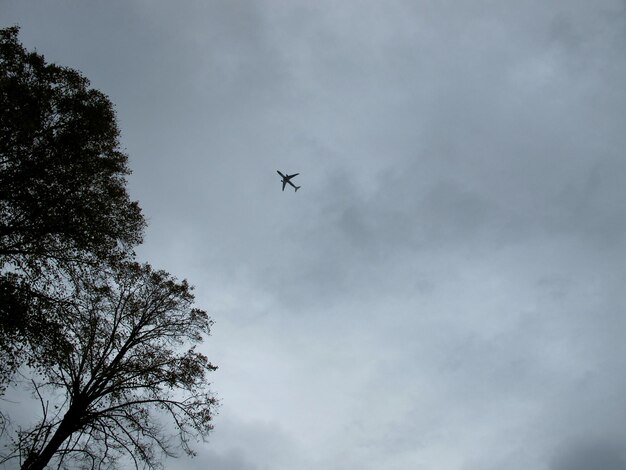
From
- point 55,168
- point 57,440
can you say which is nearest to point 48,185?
point 55,168

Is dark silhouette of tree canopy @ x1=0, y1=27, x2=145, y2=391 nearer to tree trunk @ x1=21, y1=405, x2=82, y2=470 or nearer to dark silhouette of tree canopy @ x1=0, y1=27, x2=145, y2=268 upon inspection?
dark silhouette of tree canopy @ x1=0, y1=27, x2=145, y2=268

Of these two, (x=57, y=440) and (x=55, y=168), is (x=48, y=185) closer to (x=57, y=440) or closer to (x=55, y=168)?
(x=55, y=168)

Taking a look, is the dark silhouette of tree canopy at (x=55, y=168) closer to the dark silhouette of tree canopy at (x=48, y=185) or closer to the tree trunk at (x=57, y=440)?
the dark silhouette of tree canopy at (x=48, y=185)

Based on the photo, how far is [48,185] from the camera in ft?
29.1

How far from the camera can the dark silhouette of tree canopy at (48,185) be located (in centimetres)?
825

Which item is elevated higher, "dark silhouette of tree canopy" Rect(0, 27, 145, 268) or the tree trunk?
"dark silhouette of tree canopy" Rect(0, 27, 145, 268)

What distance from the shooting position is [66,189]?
9156mm

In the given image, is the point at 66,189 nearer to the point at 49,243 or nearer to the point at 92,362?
the point at 49,243

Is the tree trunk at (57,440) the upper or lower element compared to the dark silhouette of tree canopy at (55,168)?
lower

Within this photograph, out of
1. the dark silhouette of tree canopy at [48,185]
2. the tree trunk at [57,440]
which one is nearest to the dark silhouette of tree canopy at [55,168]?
the dark silhouette of tree canopy at [48,185]

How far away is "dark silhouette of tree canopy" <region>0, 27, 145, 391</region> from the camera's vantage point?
825 cm

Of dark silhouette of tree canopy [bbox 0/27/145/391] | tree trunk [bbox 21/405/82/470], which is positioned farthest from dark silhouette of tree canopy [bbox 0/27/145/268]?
tree trunk [bbox 21/405/82/470]

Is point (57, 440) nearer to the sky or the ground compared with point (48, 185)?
nearer to the ground

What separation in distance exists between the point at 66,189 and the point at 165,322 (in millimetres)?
5906
